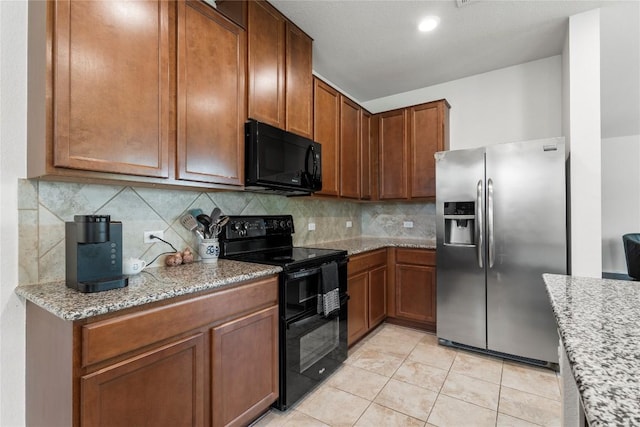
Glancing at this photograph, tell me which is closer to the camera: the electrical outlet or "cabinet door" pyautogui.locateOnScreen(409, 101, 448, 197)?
the electrical outlet

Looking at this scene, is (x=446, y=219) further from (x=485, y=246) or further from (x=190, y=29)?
(x=190, y=29)

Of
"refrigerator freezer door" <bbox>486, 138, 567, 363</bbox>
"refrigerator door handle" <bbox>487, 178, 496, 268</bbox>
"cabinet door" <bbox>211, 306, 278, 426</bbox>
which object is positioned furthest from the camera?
"refrigerator door handle" <bbox>487, 178, 496, 268</bbox>

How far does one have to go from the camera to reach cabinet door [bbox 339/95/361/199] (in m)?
3.17

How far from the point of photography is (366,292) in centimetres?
297

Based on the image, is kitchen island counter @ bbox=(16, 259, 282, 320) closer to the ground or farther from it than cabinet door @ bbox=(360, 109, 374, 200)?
closer to the ground

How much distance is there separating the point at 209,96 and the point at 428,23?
1860 mm

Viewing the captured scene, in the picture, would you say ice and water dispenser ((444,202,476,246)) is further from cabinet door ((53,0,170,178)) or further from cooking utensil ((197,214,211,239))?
cabinet door ((53,0,170,178))

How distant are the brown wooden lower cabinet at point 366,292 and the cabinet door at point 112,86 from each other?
1808 mm

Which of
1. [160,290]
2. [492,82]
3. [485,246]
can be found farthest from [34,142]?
[492,82]

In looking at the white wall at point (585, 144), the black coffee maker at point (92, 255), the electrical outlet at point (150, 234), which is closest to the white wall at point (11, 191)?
the black coffee maker at point (92, 255)

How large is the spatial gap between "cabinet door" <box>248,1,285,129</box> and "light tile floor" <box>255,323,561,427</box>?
193 cm

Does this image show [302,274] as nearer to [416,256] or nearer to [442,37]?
[416,256]

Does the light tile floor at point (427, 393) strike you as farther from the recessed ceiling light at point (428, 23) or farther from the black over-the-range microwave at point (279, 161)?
the recessed ceiling light at point (428, 23)

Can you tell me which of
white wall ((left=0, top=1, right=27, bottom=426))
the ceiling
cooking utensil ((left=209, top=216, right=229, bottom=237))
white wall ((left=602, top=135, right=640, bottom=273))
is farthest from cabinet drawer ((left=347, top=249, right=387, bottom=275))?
white wall ((left=602, top=135, right=640, bottom=273))
